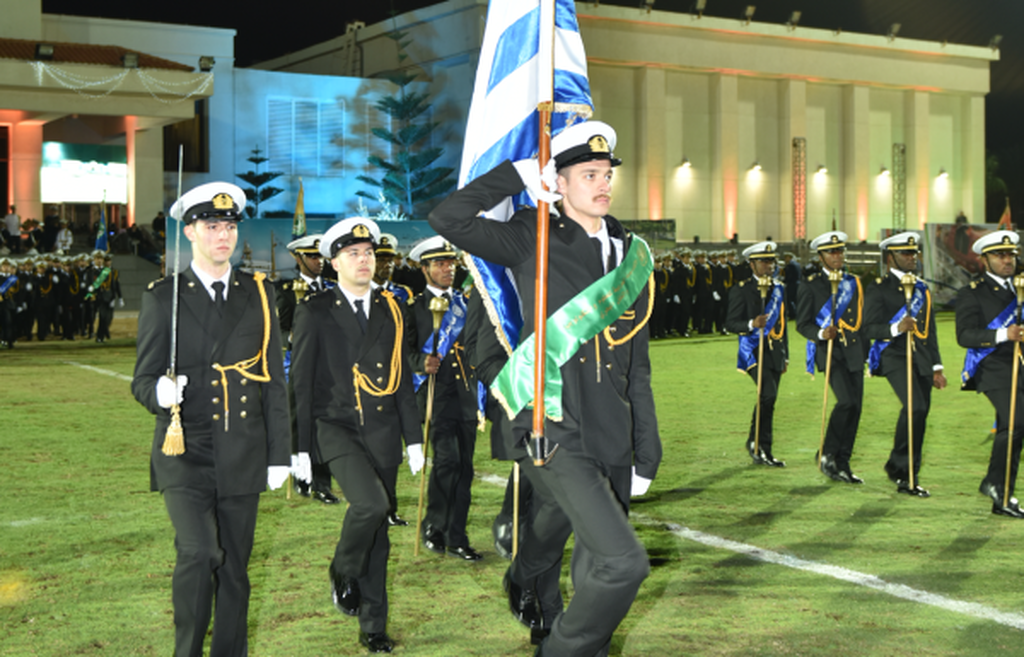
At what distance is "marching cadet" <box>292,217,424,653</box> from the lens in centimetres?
558

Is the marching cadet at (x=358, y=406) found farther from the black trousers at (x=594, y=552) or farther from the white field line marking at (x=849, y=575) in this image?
the white field line marking at (x=849, y=575)

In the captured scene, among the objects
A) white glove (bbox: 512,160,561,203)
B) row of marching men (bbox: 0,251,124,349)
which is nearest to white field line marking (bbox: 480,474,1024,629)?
white glove (bbox: 512,160,561,203)

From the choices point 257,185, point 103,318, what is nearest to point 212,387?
point 103,318

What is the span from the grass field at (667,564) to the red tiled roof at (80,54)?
28.5 m

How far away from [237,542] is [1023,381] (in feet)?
20.7

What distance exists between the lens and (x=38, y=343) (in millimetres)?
28125

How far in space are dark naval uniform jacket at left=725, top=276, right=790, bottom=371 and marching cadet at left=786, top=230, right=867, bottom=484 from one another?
0.60m

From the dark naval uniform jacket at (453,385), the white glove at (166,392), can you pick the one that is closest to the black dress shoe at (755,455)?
the dark naval uniform jacket at (453,385)

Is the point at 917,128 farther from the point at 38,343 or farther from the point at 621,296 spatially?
the point at 621,296

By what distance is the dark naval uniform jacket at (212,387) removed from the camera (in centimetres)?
464

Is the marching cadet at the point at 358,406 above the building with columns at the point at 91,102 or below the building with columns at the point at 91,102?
below

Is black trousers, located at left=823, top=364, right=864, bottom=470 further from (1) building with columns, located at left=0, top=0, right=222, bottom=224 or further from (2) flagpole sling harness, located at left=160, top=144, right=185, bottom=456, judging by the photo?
(1) building with columns, located at left=0, top=0, right=222, bottom=224

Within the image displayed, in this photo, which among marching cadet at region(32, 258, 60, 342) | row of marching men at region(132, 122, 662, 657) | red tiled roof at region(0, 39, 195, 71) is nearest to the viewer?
row of marching men at region(132, 122, 662, 657)

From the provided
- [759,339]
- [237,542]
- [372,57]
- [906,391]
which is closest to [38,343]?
[759,339]
